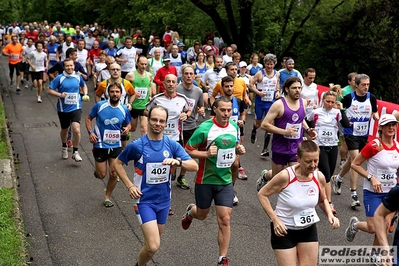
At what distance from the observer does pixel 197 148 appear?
703cm

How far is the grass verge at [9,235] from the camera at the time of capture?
21.8 feet

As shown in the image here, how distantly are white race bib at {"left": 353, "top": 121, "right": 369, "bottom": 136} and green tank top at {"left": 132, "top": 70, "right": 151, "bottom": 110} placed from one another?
405 centimetres

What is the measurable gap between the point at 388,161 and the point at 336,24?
619 inches

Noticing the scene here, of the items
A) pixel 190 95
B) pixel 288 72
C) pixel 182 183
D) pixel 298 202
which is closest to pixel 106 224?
pixel 182 183

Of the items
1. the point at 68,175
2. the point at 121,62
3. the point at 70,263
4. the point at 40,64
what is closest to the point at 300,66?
the point at 121,62

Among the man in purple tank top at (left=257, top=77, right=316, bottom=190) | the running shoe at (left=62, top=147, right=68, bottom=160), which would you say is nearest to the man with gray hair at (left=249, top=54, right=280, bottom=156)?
the running shoe at (left=62, top=147, right=68, bottom=160)

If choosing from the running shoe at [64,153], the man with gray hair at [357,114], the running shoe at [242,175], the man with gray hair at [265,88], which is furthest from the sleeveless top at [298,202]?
the man with gray hair at [265,88]

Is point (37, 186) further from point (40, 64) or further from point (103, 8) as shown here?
point (103, 8)

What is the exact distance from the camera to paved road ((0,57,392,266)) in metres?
7.26

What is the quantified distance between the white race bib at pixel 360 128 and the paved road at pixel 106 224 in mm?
1028

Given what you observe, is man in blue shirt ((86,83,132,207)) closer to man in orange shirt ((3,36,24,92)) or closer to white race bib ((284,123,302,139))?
white race bib ((284,123,302,139))

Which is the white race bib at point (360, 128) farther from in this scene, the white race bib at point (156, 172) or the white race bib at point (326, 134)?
the white race bib at point (156, 172)

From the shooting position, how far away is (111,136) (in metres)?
9.23

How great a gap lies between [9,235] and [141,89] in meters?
5.12
